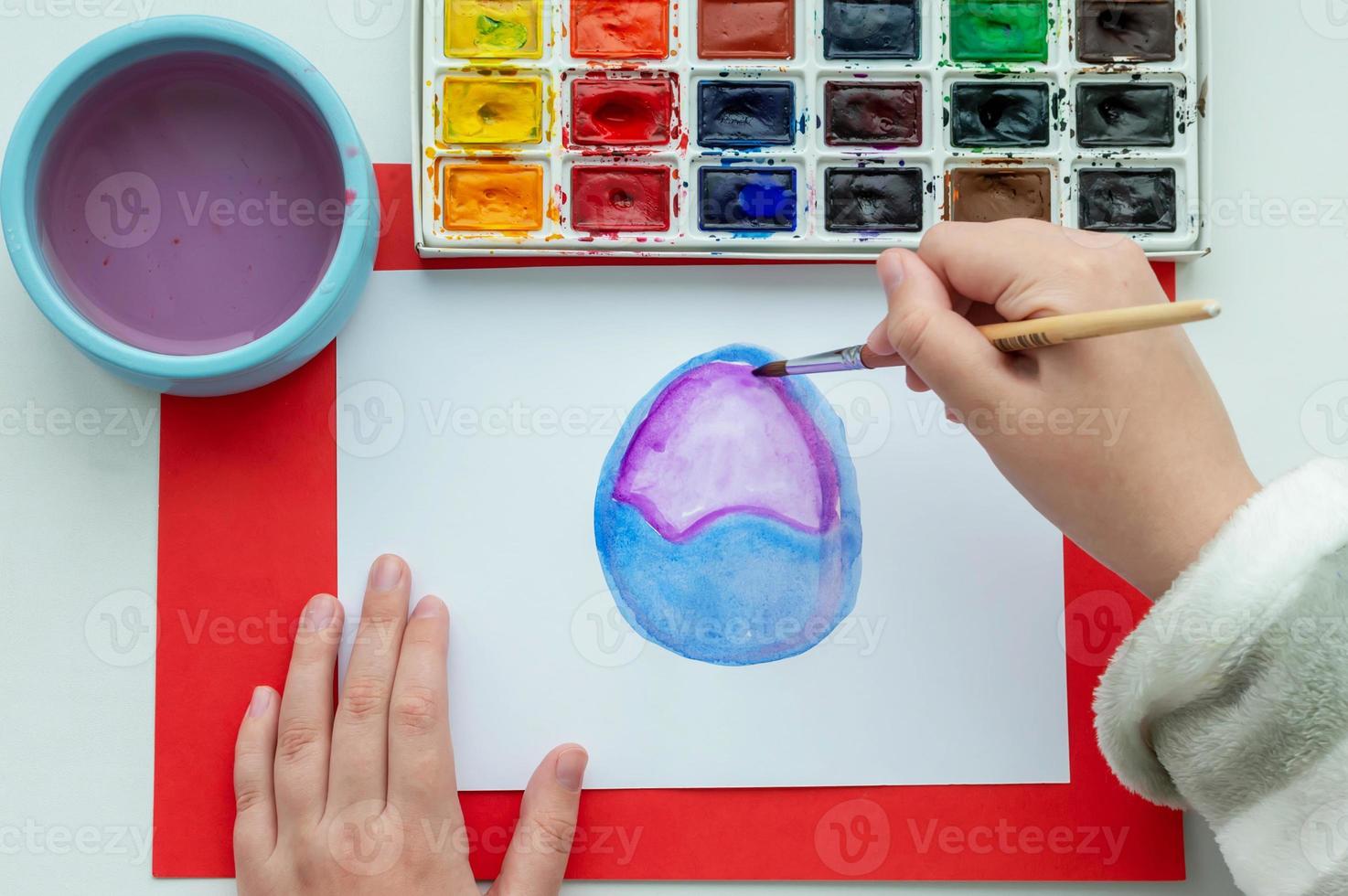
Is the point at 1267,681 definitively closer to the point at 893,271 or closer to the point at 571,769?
the point at 893,271

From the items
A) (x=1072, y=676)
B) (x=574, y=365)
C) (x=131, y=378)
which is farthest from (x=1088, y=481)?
(x=131, y=378)

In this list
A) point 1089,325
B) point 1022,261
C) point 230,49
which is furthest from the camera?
point 230,49

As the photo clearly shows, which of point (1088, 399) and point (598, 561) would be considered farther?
point (598, 561)

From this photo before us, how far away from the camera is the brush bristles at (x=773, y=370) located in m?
0.86

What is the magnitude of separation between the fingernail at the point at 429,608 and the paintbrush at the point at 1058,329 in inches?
14.2

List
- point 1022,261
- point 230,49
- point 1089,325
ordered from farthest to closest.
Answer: point 230,49 → point 1022,261 → point 1089,325

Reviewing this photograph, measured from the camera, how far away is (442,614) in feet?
2.88

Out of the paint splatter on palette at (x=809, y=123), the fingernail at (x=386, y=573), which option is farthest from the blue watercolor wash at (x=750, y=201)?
the fingernail at (x=386, y=573)

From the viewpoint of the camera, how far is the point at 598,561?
892mm

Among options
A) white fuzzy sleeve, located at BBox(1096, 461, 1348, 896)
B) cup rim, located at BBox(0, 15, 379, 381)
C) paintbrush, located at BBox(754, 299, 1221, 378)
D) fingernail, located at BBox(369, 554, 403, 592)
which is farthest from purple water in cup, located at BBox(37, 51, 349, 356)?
white fuzzy sleeve, located at BBox(1096, 461, 1348, 896)

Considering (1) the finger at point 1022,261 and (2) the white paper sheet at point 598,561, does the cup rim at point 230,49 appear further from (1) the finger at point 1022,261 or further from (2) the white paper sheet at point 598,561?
(1) the finger at point 1022,261

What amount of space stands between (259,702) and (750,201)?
608 millimetres

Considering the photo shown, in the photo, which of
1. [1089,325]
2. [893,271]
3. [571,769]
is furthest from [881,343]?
[571,769]

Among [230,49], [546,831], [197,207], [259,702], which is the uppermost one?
[230,49]
